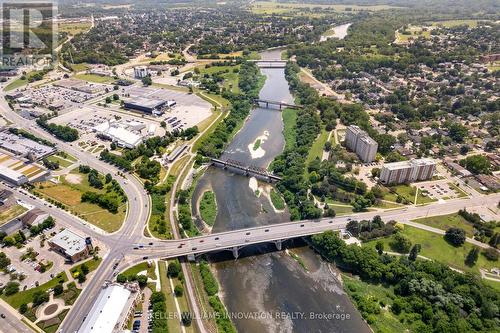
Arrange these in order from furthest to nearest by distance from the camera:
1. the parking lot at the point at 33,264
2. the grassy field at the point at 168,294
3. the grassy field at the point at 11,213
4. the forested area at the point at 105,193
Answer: the forested area at the point at 105,193, the grassy field at the point at 11,213, the parking lot at the point at 33,264, the grassy field at the point at 168,294

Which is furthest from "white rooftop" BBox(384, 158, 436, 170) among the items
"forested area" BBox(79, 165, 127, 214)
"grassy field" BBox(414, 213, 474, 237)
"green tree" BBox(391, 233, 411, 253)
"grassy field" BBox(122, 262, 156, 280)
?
"forested area" BBox(79, 165, 127, 214)

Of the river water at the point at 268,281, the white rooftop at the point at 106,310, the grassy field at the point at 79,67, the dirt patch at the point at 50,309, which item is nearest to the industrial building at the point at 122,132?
the river water at the point at 268,281

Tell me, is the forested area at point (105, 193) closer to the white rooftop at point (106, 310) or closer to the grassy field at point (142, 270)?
the grassy field at point (142, 270)

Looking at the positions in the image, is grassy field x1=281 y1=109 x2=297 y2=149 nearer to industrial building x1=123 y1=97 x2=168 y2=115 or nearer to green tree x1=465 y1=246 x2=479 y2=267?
industrial building x1=123 y1=97 x2=168 y2=115

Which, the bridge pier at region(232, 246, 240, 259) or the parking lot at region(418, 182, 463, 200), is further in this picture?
the parking lot at region(418, 182, 463, 200)

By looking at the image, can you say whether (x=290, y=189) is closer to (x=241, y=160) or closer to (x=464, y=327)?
(x=241, y=160)

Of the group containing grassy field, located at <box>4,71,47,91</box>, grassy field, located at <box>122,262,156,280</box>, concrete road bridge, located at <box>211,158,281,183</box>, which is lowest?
grassy field, located at <box>122,262,156,280</box>
